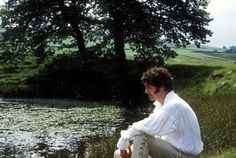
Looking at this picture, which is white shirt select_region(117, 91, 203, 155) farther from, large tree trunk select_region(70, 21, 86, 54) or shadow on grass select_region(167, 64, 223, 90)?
large tree trunk select_region(70, 21, 86, 54)

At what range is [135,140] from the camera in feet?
33.8

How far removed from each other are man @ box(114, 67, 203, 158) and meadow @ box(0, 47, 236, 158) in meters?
4.50

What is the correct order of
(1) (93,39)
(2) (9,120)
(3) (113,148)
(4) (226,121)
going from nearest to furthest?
(3) (113,148)
(4) (226,121)
(2) (9,120)
(1) (93,39)

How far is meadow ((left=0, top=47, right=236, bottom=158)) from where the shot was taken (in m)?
17.8

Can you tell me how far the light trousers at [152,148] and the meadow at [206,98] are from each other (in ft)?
15.0

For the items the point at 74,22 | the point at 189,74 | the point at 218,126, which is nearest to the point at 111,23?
the point at 74,22

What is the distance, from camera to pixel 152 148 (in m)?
10.3

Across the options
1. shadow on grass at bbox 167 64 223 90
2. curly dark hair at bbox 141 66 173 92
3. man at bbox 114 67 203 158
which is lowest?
shadow on grass at bbox 167 64 223 90

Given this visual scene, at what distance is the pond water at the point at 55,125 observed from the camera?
74.1ft

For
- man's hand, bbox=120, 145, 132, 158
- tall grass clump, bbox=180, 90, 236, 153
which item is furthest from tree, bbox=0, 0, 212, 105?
man's hand, bbox=120, 145, 132, 158

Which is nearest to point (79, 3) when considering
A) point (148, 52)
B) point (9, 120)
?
point (148, 52)

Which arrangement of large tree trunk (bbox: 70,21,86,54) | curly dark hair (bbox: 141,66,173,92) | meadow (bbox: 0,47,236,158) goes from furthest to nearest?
1. large tree trunk (bbox: 70,21,86,54)
2. meadow (bbox: 0,47,236,158)
3. curly dark hair (bbox: 141,66,173,92)

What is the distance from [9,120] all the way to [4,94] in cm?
1546

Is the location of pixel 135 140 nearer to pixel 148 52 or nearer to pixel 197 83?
pixel 197 83
